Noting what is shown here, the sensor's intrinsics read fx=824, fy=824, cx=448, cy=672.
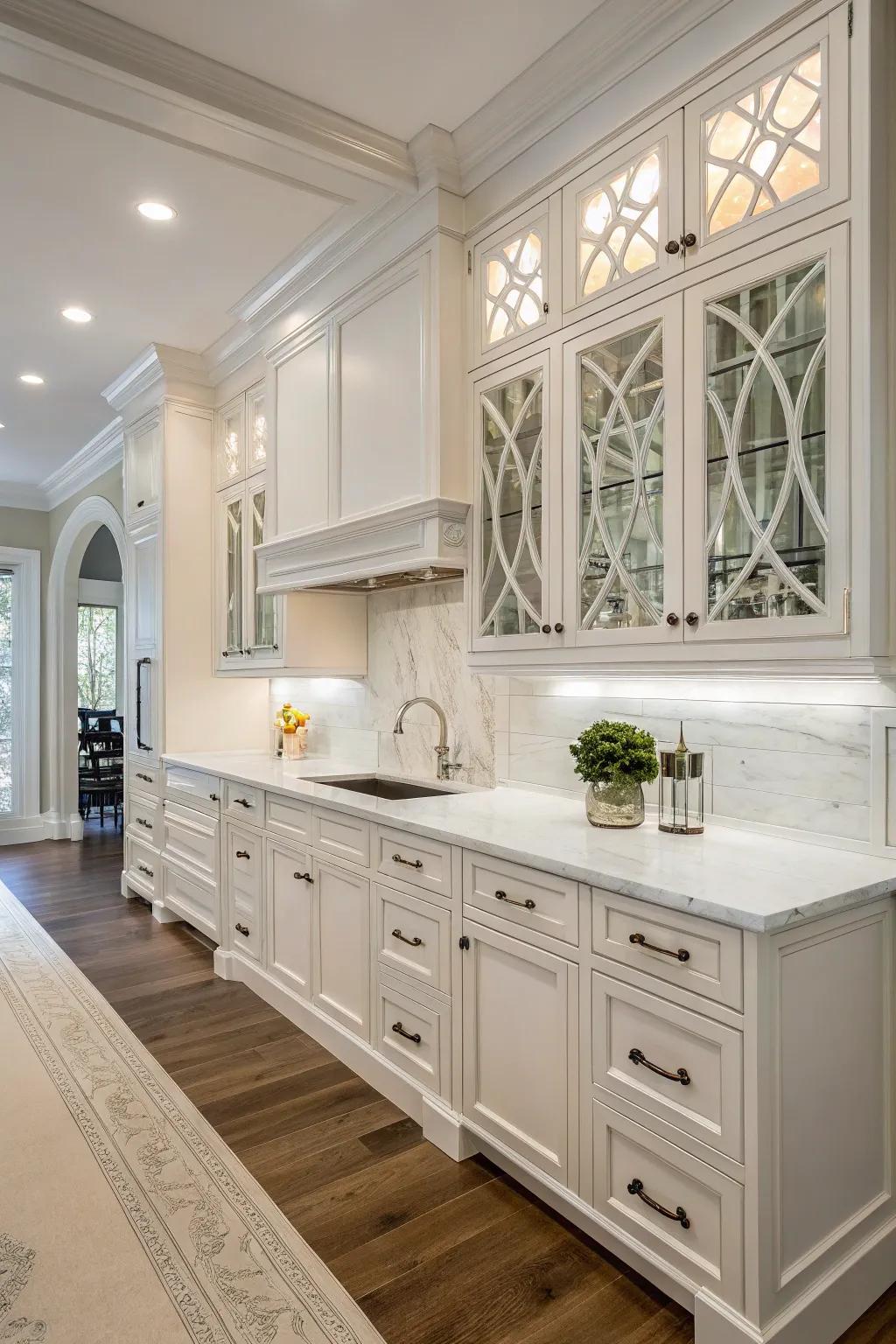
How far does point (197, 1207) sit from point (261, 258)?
3290 mm

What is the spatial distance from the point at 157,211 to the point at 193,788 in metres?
2.50

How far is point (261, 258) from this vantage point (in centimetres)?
335

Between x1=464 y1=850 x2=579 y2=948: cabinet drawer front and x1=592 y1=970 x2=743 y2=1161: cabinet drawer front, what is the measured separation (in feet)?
0.48

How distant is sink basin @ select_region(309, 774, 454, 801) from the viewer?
3.38 meters

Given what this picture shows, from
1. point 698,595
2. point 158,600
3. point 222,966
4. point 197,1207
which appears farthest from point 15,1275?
point 158,600

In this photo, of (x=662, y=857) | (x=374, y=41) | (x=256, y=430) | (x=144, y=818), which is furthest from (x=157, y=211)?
(x=144, y=818)

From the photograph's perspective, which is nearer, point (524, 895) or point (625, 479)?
point (524, 895)

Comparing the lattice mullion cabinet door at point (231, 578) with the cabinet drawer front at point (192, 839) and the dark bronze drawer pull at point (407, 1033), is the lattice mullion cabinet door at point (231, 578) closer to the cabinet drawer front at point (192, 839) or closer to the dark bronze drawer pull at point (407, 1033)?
the cabinet drawer front at point (192, 839)

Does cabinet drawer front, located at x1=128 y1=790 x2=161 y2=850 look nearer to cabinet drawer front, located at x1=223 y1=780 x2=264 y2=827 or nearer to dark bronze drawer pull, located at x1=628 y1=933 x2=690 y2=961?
cabinet drawer front, located at x1=223 y1=780 x2=264 y2=827

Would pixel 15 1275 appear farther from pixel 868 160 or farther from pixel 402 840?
pixel 868 160

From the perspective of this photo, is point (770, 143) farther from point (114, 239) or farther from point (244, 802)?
point (244, 802)

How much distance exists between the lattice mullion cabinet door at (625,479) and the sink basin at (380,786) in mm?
1311

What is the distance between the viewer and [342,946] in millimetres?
2818

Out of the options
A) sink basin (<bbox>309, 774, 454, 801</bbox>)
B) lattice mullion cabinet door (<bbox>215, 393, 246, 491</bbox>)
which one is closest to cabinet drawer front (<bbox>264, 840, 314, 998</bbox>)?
sink basin (<bbox>309, 774, 454, 801</bbox>)
